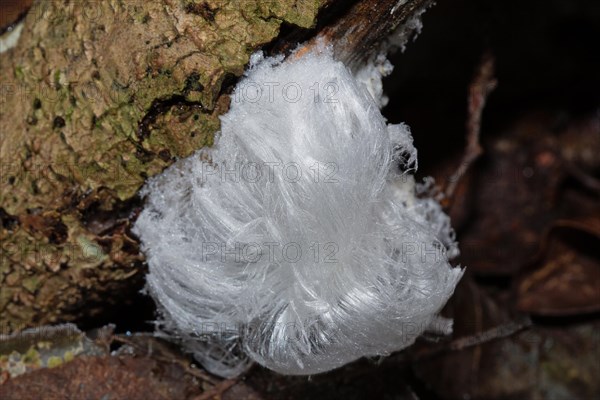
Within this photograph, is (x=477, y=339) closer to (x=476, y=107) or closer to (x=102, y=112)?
(x=476, y=107)

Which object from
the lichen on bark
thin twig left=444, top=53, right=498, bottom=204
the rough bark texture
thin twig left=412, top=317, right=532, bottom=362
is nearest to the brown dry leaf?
thin twig left=412, top=317, right=532, bottom=362

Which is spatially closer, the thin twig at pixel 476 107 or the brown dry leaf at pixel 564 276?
the thin twig at pixel 476 107

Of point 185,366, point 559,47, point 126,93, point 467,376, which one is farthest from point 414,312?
point 559,47

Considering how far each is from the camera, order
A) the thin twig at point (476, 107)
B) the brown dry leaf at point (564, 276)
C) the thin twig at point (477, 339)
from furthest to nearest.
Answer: the brown dry leaf at point (564, 276), the thin twig at point (476, 107), the thin twig at point (477, 339)

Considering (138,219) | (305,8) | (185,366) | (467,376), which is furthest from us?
(467,376)

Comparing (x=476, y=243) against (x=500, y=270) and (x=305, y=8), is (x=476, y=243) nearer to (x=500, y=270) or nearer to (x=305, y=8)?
(x=500, y=270)

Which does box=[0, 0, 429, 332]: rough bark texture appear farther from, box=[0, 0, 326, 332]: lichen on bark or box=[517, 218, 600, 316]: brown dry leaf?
box=[517, 218, 600, 316]: brown dry leaf

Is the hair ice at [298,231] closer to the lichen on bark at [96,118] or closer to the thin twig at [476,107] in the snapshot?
the lichen on bark at [96,118]

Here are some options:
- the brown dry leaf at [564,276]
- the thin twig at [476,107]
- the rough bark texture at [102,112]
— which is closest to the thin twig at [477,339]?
the brown dry leaf at [564,276]
